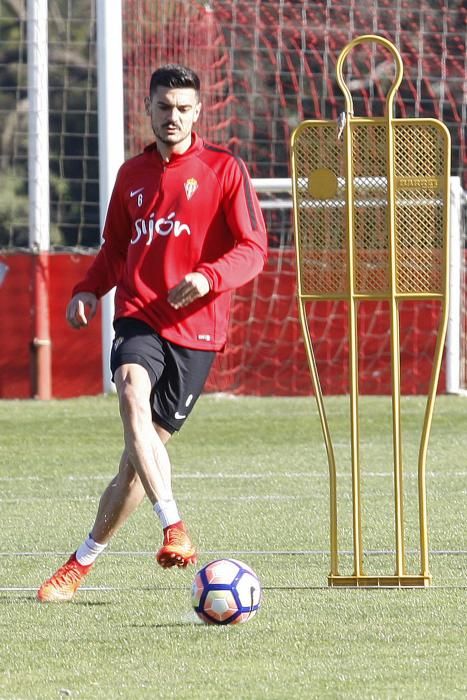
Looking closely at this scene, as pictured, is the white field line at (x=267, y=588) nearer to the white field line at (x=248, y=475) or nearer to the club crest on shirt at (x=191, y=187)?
the club crest on shirt at (x=191, y=187)

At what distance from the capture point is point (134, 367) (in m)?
5.86

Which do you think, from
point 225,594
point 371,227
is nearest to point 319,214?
point 371,227

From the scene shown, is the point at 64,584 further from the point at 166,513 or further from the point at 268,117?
the point at 268,117

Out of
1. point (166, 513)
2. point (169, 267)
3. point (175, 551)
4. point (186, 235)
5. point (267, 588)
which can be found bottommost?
point (267, 588)

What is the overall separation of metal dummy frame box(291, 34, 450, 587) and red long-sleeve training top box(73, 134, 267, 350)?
0.25 metres

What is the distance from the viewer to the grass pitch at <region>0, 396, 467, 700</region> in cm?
461

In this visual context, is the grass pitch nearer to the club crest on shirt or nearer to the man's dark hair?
the club crest on shirt

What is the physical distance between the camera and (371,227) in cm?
598

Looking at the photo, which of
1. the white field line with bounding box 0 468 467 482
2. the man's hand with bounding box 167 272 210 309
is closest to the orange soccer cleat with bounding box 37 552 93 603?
the man's hand with bounding box 167 272 210 309

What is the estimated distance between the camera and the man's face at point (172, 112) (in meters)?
5.98

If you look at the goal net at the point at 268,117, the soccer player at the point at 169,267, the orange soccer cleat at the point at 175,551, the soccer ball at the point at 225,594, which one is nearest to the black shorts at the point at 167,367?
the soccer player at the point at 169,267

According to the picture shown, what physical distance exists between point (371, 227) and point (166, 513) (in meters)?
1.34

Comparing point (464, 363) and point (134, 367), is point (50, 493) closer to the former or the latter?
point (134, 367)

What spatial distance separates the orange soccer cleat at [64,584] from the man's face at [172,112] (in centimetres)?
166
